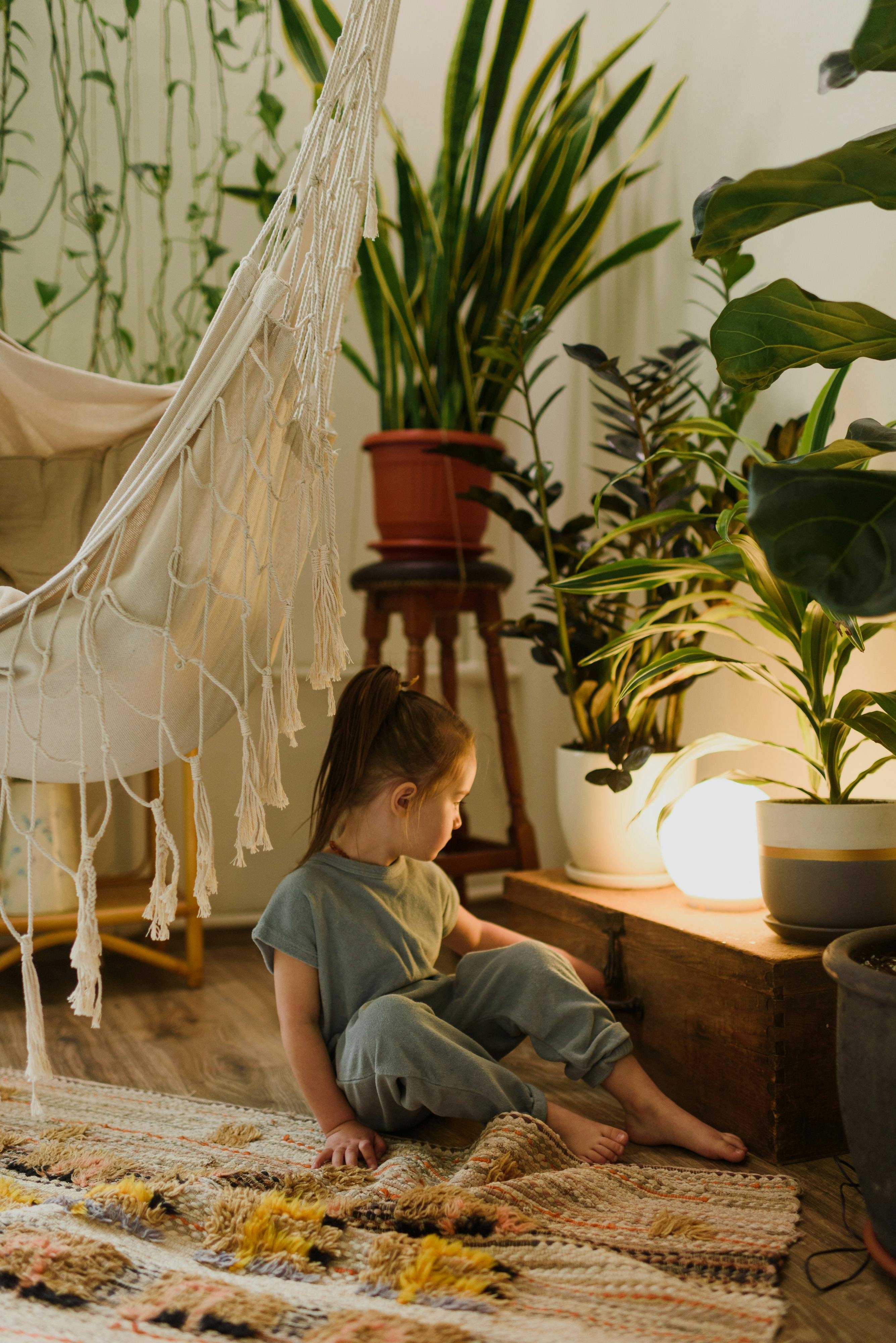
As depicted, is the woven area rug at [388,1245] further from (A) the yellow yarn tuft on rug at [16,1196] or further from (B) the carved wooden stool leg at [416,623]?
(B) the carved wooden stool leg at [416,623]

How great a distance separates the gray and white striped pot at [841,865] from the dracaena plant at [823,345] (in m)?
0.36

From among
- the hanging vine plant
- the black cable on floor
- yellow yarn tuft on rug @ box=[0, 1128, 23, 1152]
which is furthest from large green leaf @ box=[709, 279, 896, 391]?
the hanging vine plant

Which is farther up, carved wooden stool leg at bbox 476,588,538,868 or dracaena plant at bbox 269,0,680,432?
dracaena plant at bbox 269,0,680,432

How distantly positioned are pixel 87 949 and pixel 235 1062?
52cm

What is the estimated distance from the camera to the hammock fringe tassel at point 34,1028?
970 millimetres

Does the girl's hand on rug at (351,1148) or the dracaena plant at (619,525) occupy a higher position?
the dracaena plant at (619,525)

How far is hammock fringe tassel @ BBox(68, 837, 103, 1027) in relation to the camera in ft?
3.08

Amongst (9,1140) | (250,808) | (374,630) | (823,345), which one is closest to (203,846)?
(250,808)

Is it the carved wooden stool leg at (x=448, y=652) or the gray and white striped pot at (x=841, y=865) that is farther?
the carved wooden stool leg at (x=448, y=652)

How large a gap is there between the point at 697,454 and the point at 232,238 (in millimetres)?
1438

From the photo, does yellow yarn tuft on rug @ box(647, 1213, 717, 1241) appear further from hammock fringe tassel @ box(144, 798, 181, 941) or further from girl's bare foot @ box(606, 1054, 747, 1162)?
hammock fringe tassel @ box(144, 798, 181, 941)

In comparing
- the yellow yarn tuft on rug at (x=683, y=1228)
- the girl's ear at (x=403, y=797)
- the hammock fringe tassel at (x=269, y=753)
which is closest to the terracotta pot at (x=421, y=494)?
the girl's ear at (x=403, y=797)

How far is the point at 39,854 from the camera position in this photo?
1706 mm

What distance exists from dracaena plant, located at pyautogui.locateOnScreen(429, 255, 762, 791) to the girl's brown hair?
0.20m
